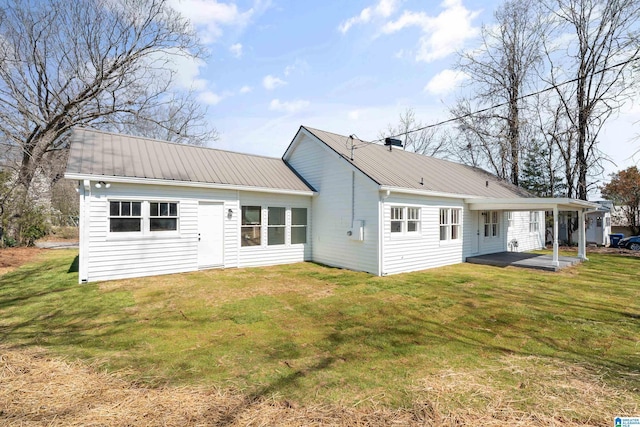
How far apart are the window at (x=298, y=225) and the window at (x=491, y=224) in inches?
328

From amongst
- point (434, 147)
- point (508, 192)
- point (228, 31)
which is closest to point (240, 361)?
point (228, 31)

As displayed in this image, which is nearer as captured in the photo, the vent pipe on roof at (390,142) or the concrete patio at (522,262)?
the concrete patio at (522,262)

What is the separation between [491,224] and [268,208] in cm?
1063

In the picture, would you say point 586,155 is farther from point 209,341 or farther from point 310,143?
point 209,341

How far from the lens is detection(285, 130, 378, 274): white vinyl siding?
32.5ft

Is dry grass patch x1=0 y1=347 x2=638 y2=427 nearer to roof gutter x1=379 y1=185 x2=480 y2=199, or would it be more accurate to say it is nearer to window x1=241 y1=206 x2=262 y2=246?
roof gutter x1=379 y1=185 x2=480 y2=199

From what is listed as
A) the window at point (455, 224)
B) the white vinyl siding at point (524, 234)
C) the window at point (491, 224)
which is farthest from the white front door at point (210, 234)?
the white vinyl siding at point (524, 234)

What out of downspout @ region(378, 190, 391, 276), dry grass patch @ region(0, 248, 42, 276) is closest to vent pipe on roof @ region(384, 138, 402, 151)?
downspout @ region(378, 190, 391, 276)

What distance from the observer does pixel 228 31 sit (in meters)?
12.0

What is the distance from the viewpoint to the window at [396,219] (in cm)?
1005

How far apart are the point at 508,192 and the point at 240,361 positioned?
57.4ft

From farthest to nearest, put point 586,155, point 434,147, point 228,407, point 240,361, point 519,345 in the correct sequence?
point 434,147, point 586,155, point 519,345, point 240,361, point 228,407

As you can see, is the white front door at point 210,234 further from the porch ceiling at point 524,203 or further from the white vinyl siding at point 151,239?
the porch ceiling at point 524,203

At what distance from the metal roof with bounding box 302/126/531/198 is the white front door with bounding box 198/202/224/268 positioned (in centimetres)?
473
